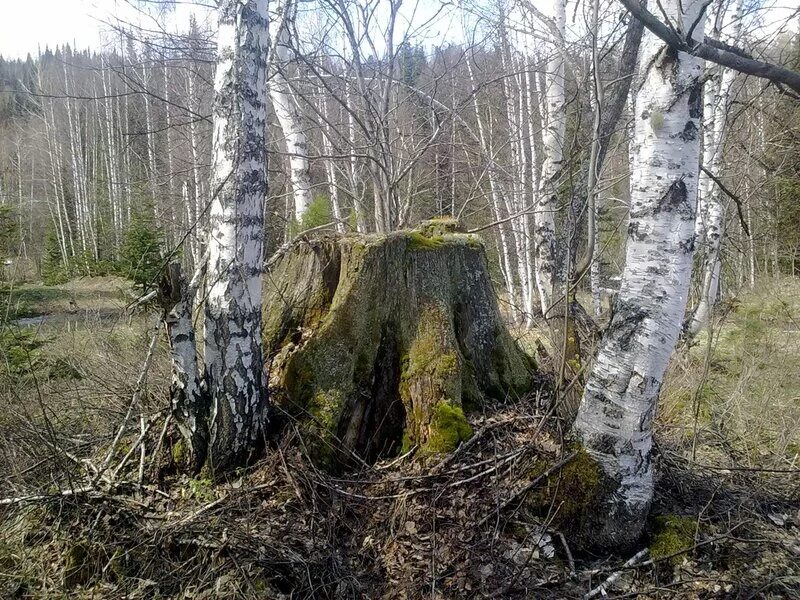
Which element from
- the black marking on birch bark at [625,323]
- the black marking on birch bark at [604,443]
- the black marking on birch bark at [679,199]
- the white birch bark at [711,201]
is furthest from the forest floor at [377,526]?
the white birch bark at [711,201]

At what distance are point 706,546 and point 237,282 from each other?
9.64ft

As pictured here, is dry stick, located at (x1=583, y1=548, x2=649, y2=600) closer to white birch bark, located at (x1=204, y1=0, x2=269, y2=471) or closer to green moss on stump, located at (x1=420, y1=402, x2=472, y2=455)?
green moss on stump, located at (x1=420, y1=402, x2=472, y2=455)

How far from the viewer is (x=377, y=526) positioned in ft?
8.88

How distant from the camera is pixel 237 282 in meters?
2.80

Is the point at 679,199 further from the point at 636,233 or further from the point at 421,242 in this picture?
the point at 421,242

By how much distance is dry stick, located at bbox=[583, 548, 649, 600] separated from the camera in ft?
7.57

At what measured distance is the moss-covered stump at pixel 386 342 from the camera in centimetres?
315

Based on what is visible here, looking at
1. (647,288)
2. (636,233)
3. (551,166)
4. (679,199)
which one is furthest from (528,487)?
(551,166)

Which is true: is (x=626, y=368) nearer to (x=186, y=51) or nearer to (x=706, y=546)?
(x=706, y=546)

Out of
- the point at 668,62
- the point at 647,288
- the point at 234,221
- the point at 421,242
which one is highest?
the point at 668,62

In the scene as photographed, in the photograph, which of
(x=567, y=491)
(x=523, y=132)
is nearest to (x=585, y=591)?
(x=567, y=491)

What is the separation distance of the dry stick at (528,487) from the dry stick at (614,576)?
542mm

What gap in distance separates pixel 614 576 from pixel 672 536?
1.48 ft

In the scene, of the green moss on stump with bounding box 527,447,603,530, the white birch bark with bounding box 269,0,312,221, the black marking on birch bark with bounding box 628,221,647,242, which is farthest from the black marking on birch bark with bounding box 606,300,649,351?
the white birch bark with bounding box 269,0,312,221
